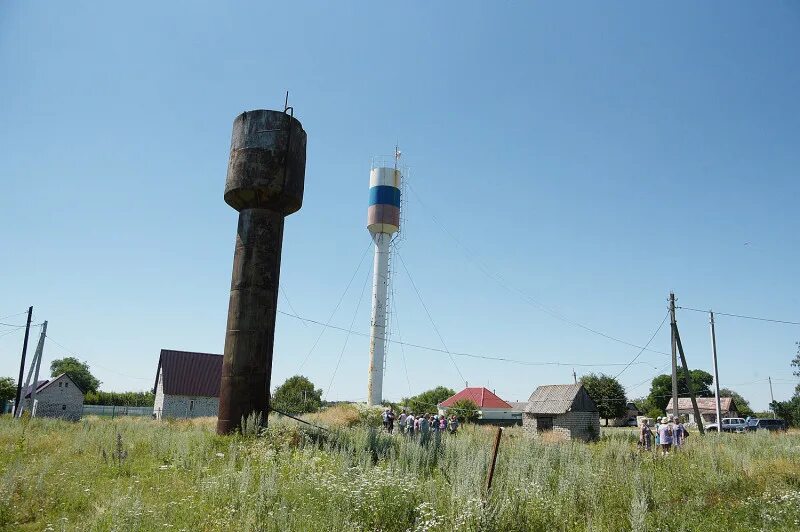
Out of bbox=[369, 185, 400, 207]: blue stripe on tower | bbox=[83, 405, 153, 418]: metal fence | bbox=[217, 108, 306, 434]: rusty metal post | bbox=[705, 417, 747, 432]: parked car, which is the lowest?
bbox=[83, 405, 153, 418]: metal fence

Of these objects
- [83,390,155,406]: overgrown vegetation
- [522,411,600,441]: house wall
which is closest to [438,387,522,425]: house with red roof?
[522,411,600,441]: house wall

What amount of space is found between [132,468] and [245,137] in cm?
892

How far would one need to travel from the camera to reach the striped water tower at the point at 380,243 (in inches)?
1693

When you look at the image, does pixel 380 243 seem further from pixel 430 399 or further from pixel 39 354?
pixel 430 399

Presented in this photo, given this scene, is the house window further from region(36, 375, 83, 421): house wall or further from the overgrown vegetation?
the overgrown vegetation

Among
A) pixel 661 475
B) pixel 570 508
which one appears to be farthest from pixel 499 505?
pixel 661 475

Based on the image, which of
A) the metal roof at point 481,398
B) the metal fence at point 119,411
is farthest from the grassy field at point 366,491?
the metal roof at point 481,398

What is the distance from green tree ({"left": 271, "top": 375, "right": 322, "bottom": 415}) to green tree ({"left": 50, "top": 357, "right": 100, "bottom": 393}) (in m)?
52.9

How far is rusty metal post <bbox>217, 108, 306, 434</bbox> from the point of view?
1372 centimetres

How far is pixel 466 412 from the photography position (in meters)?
50.8

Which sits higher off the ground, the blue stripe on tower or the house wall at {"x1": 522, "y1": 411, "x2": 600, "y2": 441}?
the blue stripe on tower

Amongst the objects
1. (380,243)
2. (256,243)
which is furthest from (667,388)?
(256,243)

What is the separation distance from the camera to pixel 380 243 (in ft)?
149

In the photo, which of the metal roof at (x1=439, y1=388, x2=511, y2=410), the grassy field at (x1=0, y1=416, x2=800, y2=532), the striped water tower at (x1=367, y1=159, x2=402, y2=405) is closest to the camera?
the grassy field at (x1=0, y1=416, x2=800, y2=532)
